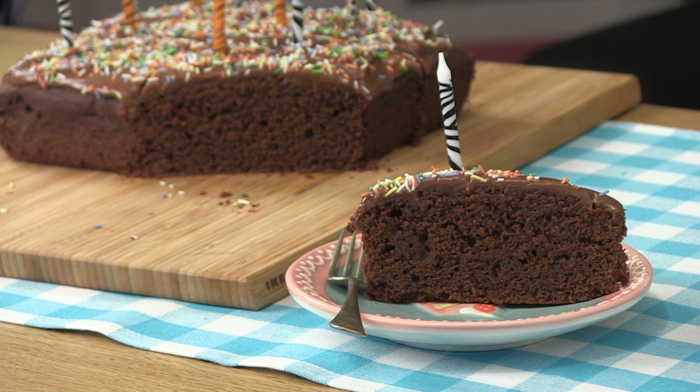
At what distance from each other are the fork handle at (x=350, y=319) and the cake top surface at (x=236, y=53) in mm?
1383

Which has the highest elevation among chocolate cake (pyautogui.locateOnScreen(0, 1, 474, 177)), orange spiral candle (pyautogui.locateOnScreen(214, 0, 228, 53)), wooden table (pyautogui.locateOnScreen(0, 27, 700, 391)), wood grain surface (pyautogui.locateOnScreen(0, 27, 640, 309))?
orange spiral candle (pyautogui.locateOnScreen(214, 0, 228, 53))

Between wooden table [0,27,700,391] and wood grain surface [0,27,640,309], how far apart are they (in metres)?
0.31

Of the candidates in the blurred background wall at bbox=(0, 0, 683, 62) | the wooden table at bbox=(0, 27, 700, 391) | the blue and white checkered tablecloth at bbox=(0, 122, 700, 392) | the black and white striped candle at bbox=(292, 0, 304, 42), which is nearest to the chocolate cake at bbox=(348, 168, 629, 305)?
the blue and white checkered tablecloth at bbox=(0, 122, 700, 392)

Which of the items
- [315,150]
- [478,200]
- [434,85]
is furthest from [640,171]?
[478,200]

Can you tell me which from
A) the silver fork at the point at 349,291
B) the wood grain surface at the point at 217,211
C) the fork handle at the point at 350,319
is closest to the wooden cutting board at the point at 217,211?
the wood grain surface at the point at 217,211

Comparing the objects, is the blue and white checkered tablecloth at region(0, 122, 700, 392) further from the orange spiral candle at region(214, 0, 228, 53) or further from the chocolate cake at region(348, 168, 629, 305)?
the orange spiral candle at region(214, 0, 228, 53)

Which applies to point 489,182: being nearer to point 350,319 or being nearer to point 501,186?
point 501,186

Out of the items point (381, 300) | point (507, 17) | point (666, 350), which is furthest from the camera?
point (507, 17)

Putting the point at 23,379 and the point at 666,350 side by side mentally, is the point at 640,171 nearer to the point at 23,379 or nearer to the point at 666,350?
the point at 666,350

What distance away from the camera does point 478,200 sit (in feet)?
6.81

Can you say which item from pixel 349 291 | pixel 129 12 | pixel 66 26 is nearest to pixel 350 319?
pixel 349 291

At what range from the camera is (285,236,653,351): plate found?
1858 mm

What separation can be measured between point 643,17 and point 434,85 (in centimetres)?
284

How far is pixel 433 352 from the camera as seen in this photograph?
80.8 inches
